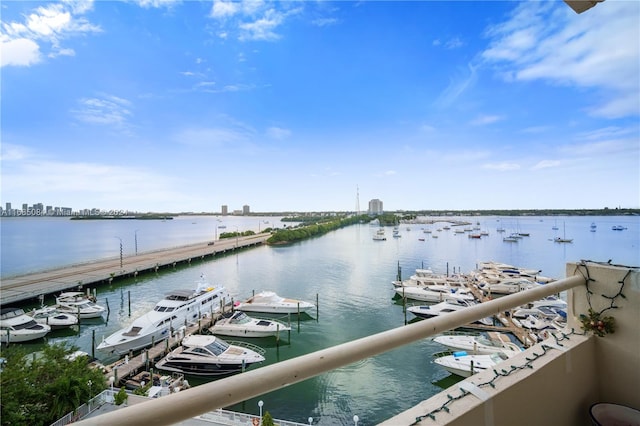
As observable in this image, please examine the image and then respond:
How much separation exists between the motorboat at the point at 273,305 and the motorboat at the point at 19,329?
8.32 m

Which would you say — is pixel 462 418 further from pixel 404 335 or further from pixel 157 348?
pixel 157 348

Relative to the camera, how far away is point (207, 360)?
34.1 ft

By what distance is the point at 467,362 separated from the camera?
33.4 feet

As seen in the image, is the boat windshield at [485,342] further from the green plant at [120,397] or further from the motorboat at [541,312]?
the green plant at [120,397]

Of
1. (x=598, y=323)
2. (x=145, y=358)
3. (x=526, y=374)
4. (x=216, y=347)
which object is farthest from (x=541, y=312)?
(x=526, y=374)

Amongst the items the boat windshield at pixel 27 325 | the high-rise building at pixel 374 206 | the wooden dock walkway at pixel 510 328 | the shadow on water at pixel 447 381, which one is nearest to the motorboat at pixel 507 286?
the wooden dock walkway at pixel 510 328

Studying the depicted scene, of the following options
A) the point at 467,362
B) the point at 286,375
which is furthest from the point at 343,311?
the point at 286,375

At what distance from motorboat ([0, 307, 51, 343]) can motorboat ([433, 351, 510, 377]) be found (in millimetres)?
16242

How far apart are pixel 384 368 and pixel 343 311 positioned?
655 cm

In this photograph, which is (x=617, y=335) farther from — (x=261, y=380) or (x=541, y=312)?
(x=541, y=312)

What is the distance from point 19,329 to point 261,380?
18663 mm

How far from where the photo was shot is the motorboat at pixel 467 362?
32.3ft

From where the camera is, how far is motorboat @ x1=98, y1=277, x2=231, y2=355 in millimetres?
11711

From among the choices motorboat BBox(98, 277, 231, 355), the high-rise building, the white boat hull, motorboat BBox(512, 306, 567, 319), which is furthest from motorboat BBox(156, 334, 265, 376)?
the high-rise building
